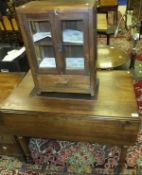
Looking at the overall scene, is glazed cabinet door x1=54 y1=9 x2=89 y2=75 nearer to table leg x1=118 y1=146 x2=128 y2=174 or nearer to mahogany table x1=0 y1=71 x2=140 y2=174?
mahogany table x1=0 y1=71 x2=140 y2=174

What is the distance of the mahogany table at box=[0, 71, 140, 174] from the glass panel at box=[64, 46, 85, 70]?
246 millimetres

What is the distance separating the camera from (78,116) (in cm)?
126

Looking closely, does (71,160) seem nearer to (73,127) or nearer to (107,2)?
(73,127)

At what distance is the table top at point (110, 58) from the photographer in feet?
7.50

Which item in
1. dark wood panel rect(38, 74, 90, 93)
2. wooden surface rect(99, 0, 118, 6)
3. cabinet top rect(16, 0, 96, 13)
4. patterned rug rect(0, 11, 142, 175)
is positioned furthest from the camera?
wooden surface rect(99, 0, 118, 6)

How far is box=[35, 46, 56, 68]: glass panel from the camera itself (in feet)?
→ 4.34

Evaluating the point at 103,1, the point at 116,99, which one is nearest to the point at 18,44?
the point at 116,99

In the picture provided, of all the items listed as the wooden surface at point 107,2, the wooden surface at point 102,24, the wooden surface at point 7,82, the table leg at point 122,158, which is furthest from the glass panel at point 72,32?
the wooden surface at point 107,2

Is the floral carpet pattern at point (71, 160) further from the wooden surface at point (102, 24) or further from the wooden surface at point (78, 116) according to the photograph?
the wooden surface at point (102, 24)

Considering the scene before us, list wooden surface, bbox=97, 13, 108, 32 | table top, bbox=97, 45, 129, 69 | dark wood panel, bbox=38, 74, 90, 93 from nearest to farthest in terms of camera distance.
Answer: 1. dark wood panel, bbox=38, 74, 90, 93
2. table top, bbox=97, 45, 129, 69
3. wooden surface, bbox=97, 13, 108, 32

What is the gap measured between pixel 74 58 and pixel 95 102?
339mm

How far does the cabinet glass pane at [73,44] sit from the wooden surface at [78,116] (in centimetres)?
27

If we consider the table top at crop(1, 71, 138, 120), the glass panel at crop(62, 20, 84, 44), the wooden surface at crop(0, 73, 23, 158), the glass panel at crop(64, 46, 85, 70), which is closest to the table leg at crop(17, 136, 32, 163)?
the wooden surface at crop(0, 73, 23, 158)

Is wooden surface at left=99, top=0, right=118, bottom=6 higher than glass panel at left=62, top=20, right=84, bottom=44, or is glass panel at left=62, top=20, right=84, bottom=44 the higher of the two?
glass panel at left=62, top=20, right=84, bottom=44
